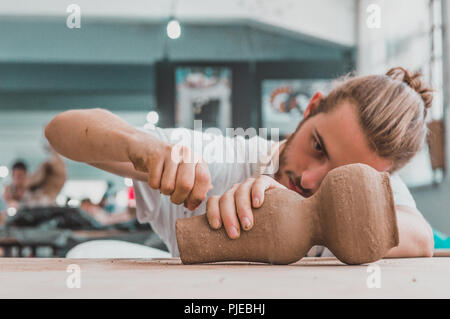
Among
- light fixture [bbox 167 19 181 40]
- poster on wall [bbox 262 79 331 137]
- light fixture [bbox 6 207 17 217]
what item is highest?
light fixture [bbox 167 19 181 40]

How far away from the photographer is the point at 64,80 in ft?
20.0

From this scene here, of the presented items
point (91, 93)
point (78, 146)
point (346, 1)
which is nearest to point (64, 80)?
point (91, 93)

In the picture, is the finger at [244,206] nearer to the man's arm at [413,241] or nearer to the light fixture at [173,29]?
the man's arm at [413,241]

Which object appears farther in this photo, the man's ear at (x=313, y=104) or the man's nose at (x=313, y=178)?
the man's ear at (x=313, y=104)

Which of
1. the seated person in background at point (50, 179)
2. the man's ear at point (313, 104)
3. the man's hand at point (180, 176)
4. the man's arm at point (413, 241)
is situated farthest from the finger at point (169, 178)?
the seated person in background at point (50, 179)

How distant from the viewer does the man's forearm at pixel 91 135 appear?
2.23ft

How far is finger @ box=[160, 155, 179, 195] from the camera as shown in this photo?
511mm

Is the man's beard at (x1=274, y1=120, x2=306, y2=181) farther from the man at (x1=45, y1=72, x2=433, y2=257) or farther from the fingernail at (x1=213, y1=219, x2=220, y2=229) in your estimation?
the fingernail at (x1=213, y1=219, x2=220, y2=229)

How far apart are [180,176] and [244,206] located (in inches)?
3.2

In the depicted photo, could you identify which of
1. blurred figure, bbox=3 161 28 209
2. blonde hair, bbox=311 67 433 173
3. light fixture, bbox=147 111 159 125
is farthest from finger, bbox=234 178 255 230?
light fixture, bbox=147 111 159 125

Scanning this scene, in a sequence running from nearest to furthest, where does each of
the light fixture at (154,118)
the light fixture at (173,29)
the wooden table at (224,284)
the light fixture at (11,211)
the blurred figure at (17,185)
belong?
the wooden table at (224,284)
the light fixture at (11,211)
the blurred figure at (17,185)
the light fixture at (173,29)
the light fixture at (154,118)

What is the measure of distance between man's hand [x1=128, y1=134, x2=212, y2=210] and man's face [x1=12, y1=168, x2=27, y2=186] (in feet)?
11.3
